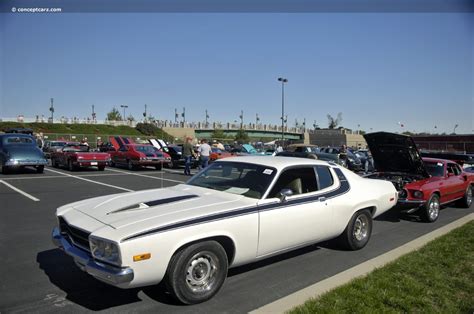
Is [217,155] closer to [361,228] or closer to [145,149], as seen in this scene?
[145,149]

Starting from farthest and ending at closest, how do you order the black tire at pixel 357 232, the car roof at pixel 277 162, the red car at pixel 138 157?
the red car at pixel 138 157
the black tire at pixel 357 232
the car roof at pixel 277 162

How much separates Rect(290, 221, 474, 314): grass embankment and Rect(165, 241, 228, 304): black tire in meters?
0.88

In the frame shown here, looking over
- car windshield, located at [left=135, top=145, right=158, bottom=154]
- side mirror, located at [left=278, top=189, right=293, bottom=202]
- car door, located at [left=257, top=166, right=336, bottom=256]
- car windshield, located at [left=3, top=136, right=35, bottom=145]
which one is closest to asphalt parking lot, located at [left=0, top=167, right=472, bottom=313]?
car door, located at [left=257, top=166, right=336, bottom=256]

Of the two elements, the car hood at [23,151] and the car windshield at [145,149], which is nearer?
the car hood at [23,151]

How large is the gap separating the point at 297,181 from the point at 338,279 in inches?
54.3

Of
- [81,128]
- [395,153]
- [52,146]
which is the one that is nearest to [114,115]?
[81,128]

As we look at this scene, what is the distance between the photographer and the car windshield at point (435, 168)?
905cm

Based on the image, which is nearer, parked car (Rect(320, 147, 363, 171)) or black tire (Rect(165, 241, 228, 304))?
black tire (Rect(165, 241, 228, 304))

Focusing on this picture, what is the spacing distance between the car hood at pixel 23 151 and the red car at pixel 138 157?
15.4ft

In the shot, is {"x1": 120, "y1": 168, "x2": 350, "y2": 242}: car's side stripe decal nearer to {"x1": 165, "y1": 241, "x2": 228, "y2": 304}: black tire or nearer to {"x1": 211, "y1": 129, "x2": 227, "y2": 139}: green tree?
{"x1": 165, "y1": 241, "x2": 228, "y2": 304}: black tire

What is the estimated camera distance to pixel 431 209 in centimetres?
807

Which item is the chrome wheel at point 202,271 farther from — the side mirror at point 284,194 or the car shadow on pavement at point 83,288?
the side mirror at point 284,194

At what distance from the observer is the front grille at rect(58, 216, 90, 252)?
374 centimetres

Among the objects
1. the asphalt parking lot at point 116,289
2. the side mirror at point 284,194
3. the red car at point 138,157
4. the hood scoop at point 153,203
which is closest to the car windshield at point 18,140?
the red car at point 138,157
